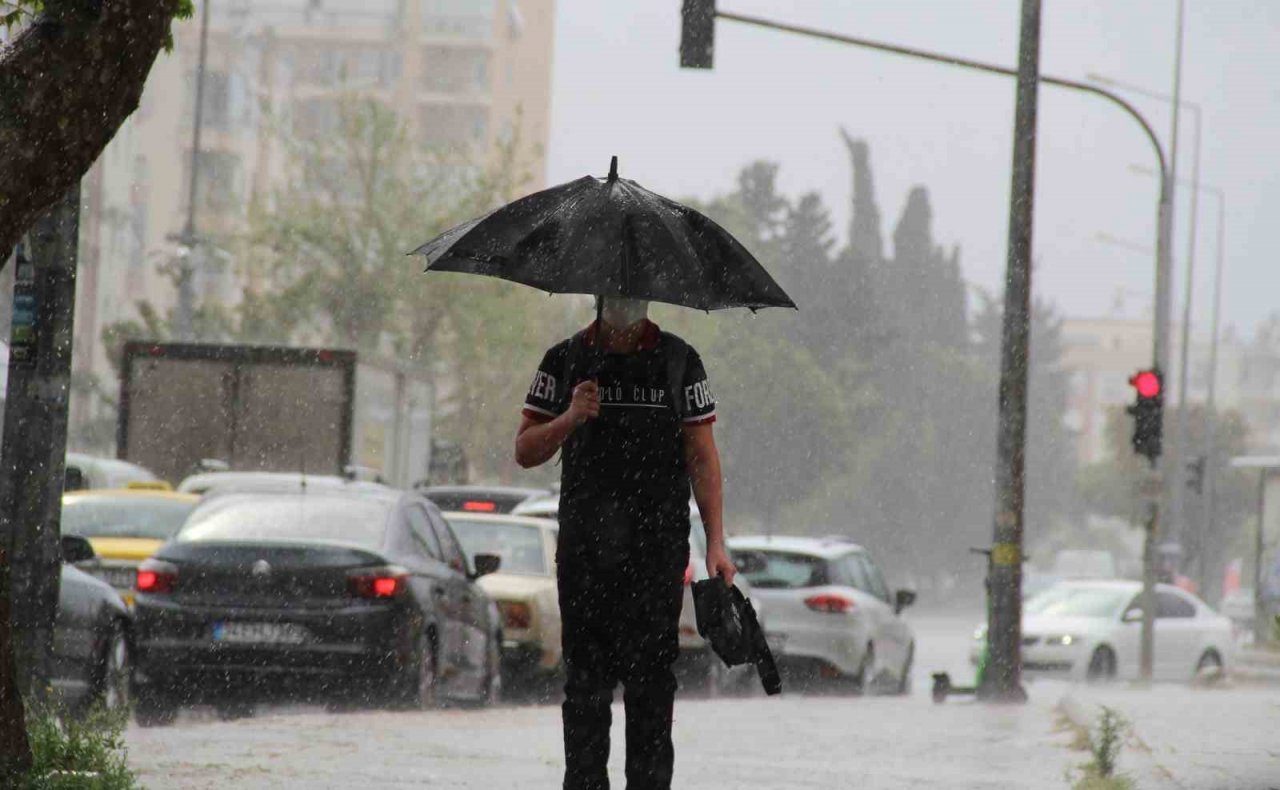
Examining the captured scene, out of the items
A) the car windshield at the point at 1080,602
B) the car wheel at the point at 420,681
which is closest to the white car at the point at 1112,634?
the car windshield at the point at 1080,602

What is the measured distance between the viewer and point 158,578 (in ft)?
47.1

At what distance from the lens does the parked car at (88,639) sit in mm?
13135

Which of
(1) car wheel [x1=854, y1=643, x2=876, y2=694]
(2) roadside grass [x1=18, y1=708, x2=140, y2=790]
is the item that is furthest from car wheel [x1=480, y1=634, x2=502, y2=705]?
(2) roadside grass [x1=18, y1=708, x2=140, y2=790]

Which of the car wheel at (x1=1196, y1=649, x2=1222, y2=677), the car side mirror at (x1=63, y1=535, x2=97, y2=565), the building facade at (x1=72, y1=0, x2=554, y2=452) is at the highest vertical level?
the building facade at (x1=72, y1=0, x2=554, y2=452)

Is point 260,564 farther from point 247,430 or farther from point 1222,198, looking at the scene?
point 1222,198

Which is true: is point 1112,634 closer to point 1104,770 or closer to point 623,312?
point 1104,770

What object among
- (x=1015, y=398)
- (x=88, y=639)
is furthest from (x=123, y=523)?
(x=1015, y=398)

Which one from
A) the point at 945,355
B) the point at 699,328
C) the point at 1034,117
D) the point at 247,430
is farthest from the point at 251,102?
the point at 1034,117

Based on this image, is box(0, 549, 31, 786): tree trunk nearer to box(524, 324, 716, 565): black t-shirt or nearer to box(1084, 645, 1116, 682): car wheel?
box(524, 324, 716, 565): black t-shirt

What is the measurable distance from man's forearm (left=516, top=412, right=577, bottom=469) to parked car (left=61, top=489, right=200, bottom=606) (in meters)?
11.7

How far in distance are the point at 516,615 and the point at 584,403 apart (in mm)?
11681

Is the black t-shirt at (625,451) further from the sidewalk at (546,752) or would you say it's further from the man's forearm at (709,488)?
the sidewalk at (546,752)

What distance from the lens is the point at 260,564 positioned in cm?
1431

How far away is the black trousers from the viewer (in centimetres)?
706
